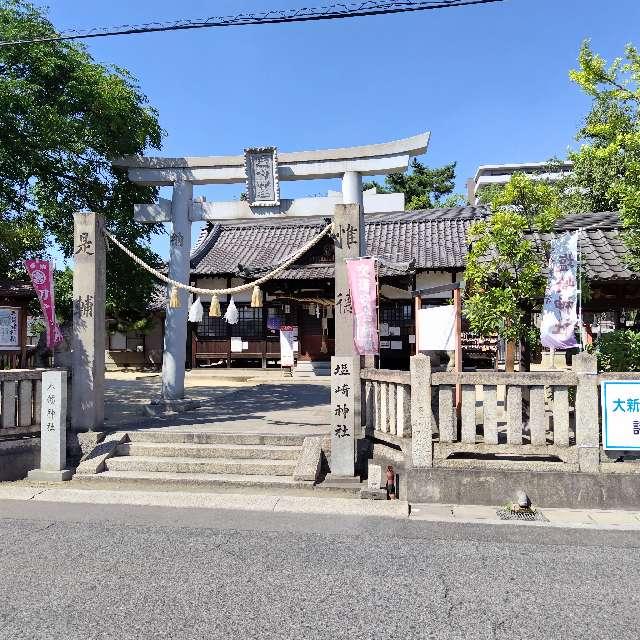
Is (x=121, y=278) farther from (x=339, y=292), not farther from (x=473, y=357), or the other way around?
(x=473, y=357)

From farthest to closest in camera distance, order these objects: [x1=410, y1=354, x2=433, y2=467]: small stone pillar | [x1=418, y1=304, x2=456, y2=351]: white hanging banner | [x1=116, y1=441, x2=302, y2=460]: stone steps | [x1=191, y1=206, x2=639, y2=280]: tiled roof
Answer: [x1=191, y1=206, x2=639, y2=280]: tiled roof
[x1=116, y1=441, x2=302, y2=460]: stone steps
[x1=418, y1=304, x2=456, y2=351]: white hanging banner
[x1=410, y1=354, x2=433, y2=467]: small stone pillar

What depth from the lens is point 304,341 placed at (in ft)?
72.5

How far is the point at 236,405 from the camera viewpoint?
12.7 m

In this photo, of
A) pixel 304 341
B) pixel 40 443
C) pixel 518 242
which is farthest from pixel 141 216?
pixel 304 341

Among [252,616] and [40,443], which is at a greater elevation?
[40,443]

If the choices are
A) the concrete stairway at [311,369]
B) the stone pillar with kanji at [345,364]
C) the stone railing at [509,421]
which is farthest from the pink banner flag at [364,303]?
the concrete stairway at [311,369]

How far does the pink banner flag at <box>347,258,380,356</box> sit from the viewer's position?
306 inches

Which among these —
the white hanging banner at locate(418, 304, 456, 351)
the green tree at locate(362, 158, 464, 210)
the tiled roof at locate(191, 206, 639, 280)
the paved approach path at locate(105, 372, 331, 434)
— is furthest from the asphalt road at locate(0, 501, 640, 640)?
the green tree at locate(362, 158, 464, 210)

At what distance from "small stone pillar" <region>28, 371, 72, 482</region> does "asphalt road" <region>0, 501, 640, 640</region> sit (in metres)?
1.72

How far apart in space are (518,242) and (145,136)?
8.97m

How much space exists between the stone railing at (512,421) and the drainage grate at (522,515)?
1.86ft

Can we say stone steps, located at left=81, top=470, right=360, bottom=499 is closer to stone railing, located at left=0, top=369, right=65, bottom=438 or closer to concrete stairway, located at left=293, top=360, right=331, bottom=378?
stone railing, located at left=0, top=369, right=65, bottom=438

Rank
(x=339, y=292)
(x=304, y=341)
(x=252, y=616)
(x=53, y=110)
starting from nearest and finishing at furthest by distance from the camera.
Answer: (x=252, y=616) → (x=339, y=292) → (x=53, y=110) → (x=304, y=341)

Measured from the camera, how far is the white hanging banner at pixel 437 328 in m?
7.59
